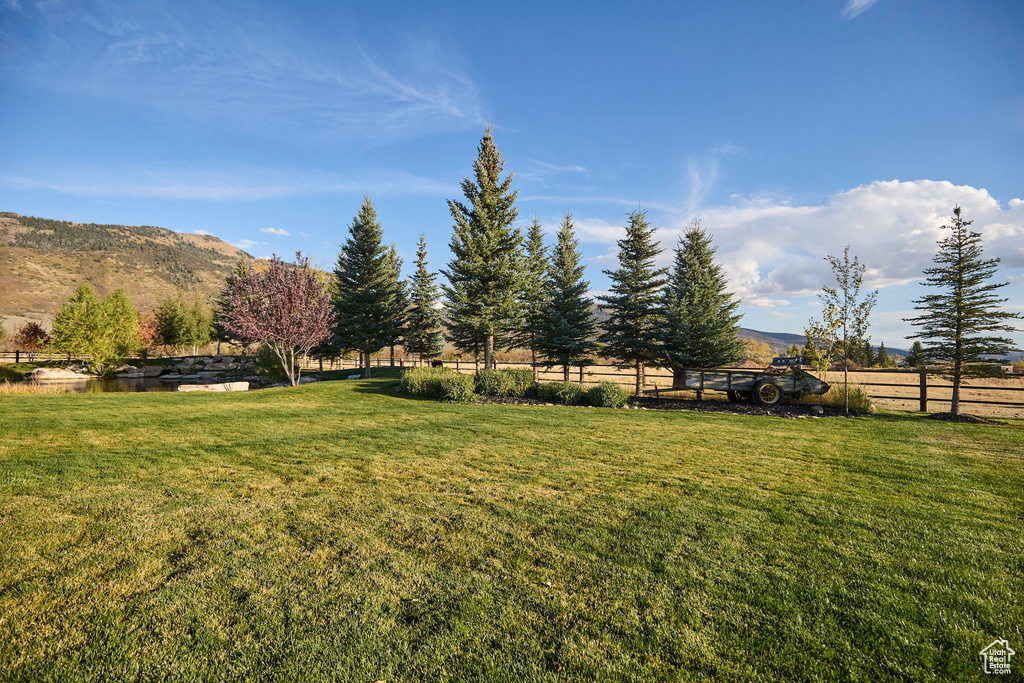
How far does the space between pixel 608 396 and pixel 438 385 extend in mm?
6423

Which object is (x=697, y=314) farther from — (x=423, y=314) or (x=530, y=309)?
(x=423, y=314)

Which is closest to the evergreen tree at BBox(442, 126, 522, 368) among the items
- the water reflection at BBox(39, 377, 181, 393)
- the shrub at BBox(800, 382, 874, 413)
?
the shrub at BBox(800, 382, 874, 413)

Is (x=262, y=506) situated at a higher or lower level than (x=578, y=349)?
lower

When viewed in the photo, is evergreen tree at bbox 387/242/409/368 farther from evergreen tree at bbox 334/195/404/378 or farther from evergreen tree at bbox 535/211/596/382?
evergreen tree at bbox 535/211/596/382

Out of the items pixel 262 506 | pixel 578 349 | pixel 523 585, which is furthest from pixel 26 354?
pixel 523 585

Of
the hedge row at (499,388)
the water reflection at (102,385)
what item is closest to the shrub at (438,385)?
the hedge row at (499,388)

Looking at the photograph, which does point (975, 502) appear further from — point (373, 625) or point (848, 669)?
point (373, 625)

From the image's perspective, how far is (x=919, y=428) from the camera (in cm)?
1065

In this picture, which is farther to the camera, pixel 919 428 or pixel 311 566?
pixel 919 428

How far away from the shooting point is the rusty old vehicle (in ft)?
48.6

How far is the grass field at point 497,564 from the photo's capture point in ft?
7.91

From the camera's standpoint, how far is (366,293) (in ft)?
95.0

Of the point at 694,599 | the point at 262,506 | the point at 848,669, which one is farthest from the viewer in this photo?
the point at 262,506

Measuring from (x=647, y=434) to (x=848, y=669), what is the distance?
23.4 feet
